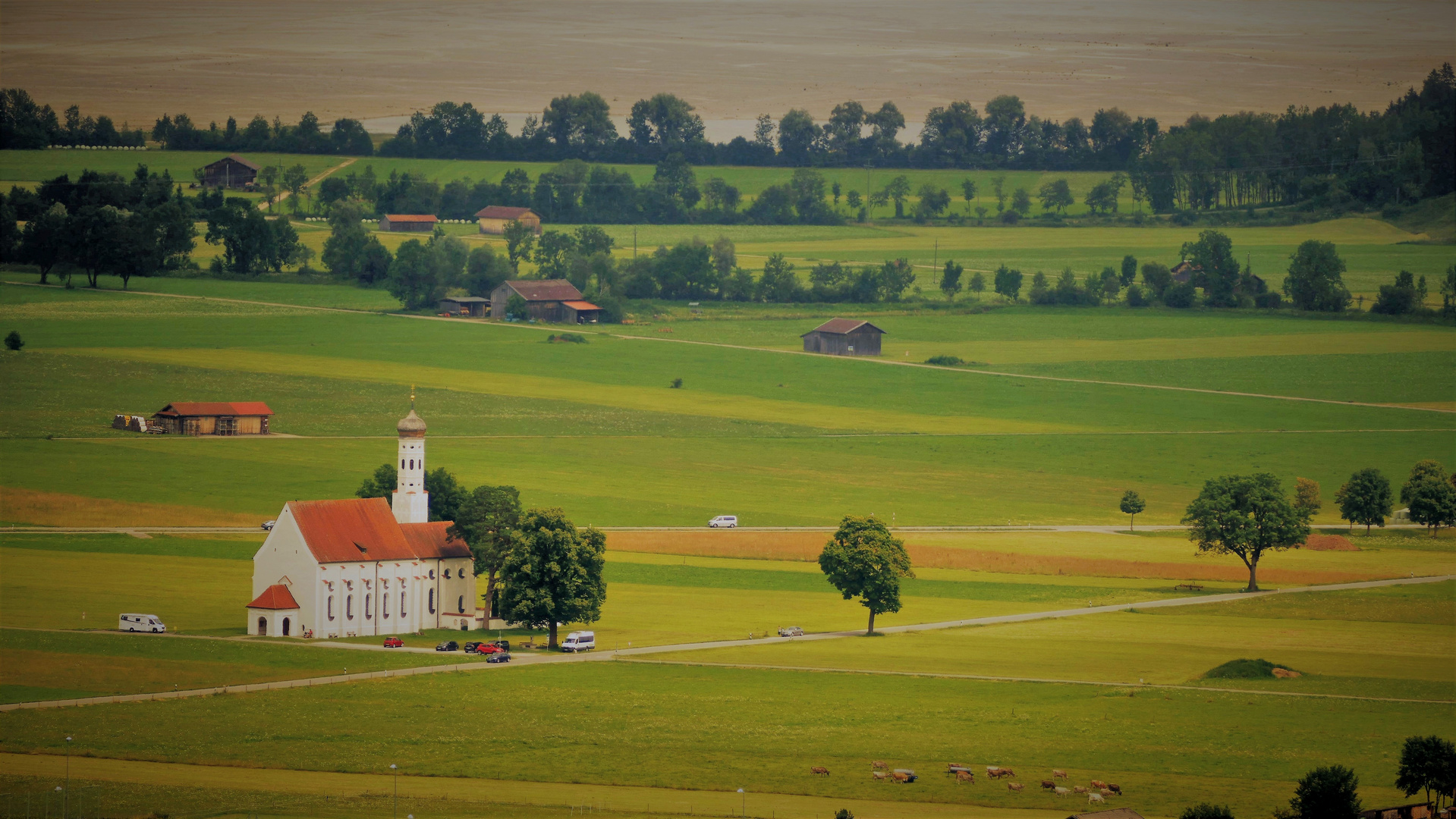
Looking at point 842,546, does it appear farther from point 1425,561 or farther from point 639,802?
point 1425,561

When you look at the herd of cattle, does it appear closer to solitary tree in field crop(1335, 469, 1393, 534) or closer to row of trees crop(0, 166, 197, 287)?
solitary tree in field crop(1335, 469, 1393, 534)

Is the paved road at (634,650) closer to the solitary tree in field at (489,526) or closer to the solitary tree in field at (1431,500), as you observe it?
the solitary tree in field at (489,526)

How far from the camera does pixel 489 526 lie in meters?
102

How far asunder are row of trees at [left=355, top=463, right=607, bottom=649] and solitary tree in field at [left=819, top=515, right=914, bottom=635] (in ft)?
47.8

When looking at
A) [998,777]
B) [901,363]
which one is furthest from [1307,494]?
[998,777]

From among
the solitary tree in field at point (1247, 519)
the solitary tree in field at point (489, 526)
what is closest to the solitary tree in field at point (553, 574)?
the solitary tree in field at point (489, 526)

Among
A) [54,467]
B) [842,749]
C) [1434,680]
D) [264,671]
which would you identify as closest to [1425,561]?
[1434,680]

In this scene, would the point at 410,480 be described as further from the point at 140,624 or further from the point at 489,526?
the point at 140,624

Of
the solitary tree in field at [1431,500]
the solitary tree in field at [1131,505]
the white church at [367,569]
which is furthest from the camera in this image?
the solitary tree in field at [1431,500]

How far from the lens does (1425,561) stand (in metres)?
122

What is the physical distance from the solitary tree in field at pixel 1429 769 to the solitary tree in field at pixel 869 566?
36688 mm

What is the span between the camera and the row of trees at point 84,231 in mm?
189375

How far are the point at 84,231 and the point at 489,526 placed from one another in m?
110

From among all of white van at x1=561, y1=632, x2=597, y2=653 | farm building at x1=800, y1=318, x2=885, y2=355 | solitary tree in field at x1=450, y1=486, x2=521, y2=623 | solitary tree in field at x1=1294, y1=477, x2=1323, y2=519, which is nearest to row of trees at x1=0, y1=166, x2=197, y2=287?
farm building at x1=800, y1=318, x2=885, y2=355
